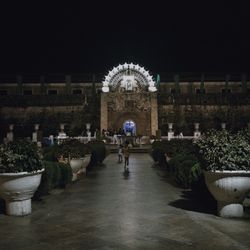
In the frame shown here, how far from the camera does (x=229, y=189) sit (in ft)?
25.1

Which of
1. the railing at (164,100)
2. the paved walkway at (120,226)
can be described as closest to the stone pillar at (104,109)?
the railing at (164,100)

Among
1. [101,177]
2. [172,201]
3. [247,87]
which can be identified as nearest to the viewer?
[172,201]

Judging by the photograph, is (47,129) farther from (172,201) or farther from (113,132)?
(172,201)

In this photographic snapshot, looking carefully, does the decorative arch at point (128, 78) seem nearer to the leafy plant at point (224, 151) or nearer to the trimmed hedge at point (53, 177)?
the trimmed hedge at point (53, 177)

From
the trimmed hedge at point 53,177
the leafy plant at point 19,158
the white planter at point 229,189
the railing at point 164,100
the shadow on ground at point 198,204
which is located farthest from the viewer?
the railing at point 164,100

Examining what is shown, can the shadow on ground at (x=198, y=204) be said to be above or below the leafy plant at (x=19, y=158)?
below

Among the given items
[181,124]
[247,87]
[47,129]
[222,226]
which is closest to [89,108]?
[47,129]

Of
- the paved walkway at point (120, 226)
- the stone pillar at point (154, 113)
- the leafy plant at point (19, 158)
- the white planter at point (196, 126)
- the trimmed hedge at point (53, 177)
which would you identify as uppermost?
the stone pillar at point (154, 113)

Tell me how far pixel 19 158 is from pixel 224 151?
3967 mm

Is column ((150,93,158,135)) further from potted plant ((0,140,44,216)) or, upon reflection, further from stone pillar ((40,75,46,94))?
potted plant ((0,140,44,216))

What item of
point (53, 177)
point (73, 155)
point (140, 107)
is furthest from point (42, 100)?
point (53, 177)

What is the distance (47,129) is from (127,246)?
42.9 m

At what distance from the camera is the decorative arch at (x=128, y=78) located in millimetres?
48688

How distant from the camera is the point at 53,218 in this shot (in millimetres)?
8078
